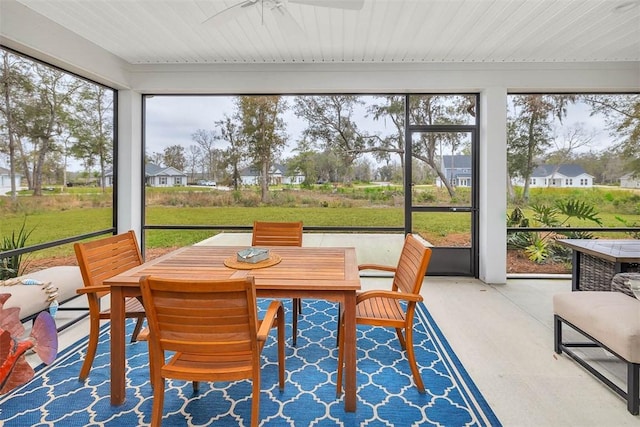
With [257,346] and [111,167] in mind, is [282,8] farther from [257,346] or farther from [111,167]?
[111,167]

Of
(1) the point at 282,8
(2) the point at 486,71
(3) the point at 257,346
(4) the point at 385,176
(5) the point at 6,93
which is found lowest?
(3) the point at 257,346

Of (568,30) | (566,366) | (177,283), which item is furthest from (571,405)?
(568,30)

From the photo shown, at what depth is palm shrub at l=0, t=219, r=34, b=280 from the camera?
3.07 metres

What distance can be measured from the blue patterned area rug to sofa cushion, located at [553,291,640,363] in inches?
33.2

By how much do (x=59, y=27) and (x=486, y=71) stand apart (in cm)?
473

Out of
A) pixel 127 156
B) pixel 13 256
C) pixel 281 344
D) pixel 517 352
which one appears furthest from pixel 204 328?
pixel 127 156

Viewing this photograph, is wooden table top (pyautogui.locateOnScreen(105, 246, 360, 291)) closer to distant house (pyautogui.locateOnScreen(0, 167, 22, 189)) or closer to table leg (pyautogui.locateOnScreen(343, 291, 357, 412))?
table leg (pyautogui.locateOnScreen(343, 291, 357, 412))

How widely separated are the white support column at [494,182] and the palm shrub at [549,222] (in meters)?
0.33

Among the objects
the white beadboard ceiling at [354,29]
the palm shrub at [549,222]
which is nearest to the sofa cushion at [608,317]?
the palm shrub at [549,222]

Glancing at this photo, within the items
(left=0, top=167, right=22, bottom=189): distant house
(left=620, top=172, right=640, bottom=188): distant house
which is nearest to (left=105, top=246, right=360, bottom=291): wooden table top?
(left=0, top=167, right=22, bottom=189): distant house

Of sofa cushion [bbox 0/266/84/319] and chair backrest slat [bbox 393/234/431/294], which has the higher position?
chair backrest slat [bbox 393/234/431/294]

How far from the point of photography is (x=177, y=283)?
4.65 feet

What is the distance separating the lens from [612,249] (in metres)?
2.89

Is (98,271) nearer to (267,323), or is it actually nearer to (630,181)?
(267,323)
